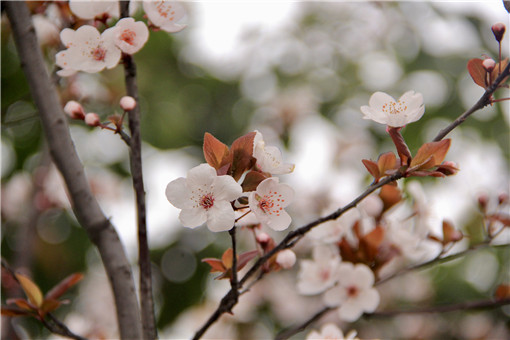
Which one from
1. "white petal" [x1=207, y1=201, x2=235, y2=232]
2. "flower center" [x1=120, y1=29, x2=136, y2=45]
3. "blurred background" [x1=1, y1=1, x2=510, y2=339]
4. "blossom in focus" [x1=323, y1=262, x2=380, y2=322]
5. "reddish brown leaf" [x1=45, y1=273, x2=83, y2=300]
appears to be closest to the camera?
"white petal" [x1=207, y1=201, x2=235, y2=232]

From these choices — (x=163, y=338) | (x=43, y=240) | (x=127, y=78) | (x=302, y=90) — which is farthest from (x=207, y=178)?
(x=302, y=90)

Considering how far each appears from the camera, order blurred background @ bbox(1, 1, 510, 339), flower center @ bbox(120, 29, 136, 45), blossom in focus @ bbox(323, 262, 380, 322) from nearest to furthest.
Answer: flower center @ bbox(120, 29, 136, 45), blossom in focus @ bbox(323, 262, 380, 322), blurred background @ bbox(1, 1, 510, 339)

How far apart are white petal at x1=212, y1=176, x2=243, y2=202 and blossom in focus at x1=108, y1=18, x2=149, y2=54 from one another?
0.24 metres

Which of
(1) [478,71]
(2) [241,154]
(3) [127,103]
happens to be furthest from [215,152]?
(1) [478,71]

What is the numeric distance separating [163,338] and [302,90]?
1165 millimetres

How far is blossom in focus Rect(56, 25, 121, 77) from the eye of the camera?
2.37 feet

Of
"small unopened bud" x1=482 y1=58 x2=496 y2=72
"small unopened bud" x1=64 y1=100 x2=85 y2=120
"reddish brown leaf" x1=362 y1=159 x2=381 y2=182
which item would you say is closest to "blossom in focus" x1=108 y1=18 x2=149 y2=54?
"small unopened bud" x1=64 y1=100 x2=85 y2=120

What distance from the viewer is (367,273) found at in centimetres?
96

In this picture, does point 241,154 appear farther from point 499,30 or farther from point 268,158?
point 499,30

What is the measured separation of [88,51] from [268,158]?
31 centimetres

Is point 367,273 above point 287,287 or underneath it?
above

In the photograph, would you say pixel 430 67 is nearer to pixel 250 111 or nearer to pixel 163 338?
pixel 250 111

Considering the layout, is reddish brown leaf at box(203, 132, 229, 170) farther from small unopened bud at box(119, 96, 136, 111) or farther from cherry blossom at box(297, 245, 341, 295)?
cherry blossom at box(297, 245, 341, 295)

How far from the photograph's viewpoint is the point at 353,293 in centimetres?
97
